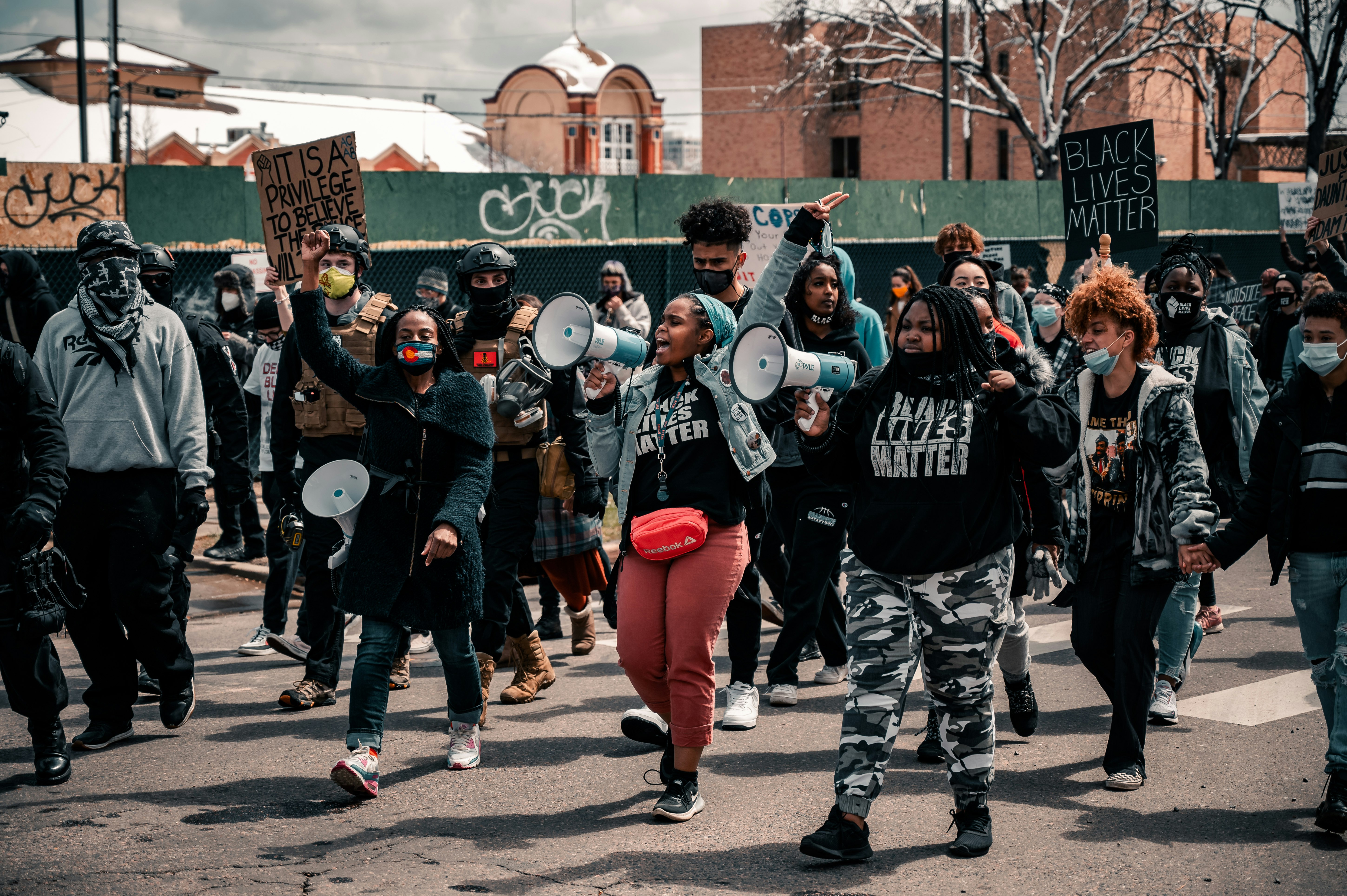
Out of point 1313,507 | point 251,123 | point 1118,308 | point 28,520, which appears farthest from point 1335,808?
point 251,123

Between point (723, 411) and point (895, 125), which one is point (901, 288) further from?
point (895, 125)

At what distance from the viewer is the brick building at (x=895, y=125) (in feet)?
168

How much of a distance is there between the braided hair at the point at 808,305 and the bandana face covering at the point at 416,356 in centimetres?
174

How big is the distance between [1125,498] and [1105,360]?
52 centimetres

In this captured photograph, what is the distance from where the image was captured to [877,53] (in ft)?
151

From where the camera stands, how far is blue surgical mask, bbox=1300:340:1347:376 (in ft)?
15.3

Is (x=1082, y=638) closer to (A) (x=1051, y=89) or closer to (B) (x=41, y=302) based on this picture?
(B) (x=41, y=302)

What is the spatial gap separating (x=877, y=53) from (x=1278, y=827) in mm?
44238

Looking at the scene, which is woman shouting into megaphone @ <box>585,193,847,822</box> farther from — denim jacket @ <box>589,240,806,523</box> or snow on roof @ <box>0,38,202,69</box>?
snow on roof @ <box>0,38,202,69</box>

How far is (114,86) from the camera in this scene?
32719mm

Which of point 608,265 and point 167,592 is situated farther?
point 608,265

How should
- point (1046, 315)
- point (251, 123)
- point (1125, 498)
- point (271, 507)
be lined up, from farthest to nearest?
point (251, 123), point (1046, 315), point (271, 507), point (1125, 498)

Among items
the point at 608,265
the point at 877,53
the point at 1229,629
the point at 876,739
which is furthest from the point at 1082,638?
the point at 877,53

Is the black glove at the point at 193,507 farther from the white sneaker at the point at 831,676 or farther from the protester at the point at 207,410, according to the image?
the white sneaker at the point at 831,676
